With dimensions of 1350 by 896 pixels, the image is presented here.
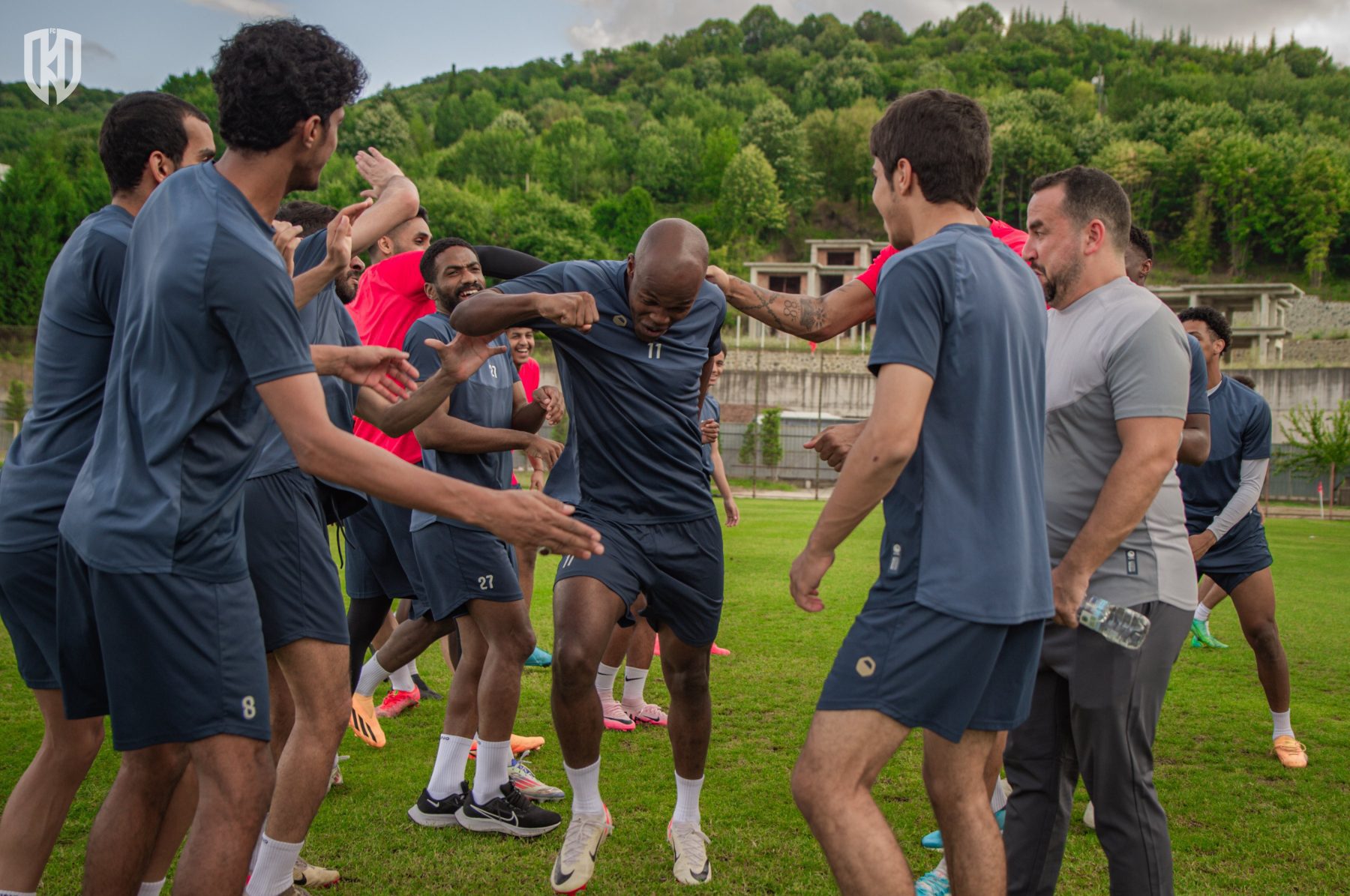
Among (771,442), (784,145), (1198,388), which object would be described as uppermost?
(784,145)

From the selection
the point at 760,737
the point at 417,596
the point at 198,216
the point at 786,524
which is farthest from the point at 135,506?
the point at 786,524

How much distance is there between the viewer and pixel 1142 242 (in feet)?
18.6

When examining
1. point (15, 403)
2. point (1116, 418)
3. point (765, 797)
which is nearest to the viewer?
point (1116, 418)

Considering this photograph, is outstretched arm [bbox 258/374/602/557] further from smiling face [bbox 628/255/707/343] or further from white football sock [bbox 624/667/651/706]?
white football sock [bbox 624/667/651/706]

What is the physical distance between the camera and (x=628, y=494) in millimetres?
4871

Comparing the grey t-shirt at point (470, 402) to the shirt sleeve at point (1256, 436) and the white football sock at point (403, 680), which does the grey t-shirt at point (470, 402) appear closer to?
the white football sock at point (403, 680)

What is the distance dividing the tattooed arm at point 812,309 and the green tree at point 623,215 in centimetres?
10612

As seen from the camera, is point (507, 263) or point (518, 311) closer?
point (518, 311)

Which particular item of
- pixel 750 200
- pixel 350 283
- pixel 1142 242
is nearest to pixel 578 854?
pixel 350 283

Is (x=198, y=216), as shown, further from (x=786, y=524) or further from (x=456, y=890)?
(x=786, y=524)

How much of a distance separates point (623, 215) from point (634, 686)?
10732 centimetres

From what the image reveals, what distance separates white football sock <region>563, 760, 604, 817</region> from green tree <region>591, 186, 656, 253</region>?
350ft

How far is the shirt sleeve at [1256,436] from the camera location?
7133mm

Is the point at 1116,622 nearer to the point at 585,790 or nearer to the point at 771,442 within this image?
the point at 585,790
